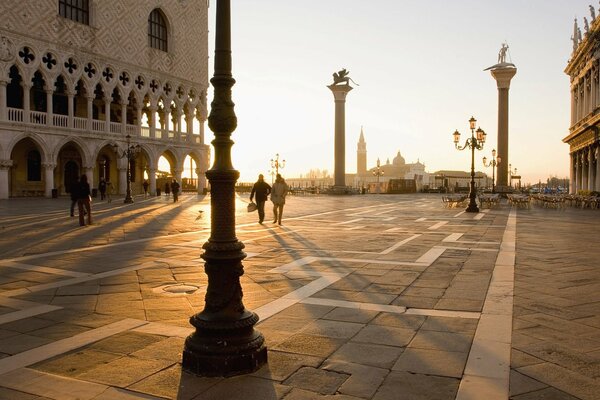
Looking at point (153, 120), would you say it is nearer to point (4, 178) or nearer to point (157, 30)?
point (157, 30)

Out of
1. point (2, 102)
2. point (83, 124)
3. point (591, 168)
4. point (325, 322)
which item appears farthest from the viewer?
point (591, 168)

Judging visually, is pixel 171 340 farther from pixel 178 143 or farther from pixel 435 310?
pixel 178 143

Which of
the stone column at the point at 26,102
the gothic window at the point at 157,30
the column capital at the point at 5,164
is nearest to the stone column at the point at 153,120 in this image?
the gothic window at the point at 157,30

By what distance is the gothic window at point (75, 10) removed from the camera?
33750mm

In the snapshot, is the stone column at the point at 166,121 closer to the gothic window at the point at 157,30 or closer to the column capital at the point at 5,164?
the gothic window at the point at 157,30

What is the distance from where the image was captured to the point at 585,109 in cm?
4447

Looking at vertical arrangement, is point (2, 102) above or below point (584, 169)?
above

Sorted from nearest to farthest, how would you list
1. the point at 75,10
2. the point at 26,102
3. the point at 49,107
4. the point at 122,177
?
1. the point at 26,102
2. the point at 49,107
3. the point at 75,10
4. the point at 122,177

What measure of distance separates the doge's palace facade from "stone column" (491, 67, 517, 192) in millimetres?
27055

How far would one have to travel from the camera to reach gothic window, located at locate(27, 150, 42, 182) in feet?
112

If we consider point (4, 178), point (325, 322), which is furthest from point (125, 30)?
point (325, 322)

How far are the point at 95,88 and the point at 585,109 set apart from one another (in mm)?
41478

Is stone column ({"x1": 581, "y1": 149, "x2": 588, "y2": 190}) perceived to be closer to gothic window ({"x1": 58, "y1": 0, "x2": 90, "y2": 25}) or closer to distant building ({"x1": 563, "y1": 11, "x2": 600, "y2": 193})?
distant building ({"x1": 563, "y1": 11, "x2": 600, "y2": 193})

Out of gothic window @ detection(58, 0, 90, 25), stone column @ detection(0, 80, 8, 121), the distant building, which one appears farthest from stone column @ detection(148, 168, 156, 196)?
the distant building
